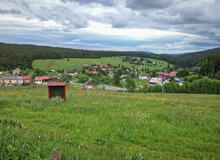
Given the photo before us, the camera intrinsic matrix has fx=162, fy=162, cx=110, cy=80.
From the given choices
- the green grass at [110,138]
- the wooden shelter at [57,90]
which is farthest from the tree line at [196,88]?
the green grass at [110,138]

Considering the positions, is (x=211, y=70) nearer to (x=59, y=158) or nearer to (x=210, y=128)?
(x=210, y=128)

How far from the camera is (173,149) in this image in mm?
6027

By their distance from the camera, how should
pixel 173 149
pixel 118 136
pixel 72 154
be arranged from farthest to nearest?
pixel 118 136
pixel 173 149
pixel 72 154

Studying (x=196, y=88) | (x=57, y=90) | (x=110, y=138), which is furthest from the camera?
(x=196, y=88)

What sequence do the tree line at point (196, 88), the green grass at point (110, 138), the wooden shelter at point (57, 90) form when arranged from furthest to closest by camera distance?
the tree line at point (196, 88)
the wooden shelter at point (57, 90)
the green grass at point (110, 138)

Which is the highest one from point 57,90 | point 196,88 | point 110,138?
point 57,90

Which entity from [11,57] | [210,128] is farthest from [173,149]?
[11,57]

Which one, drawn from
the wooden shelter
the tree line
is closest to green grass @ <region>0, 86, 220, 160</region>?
the wooden shelter

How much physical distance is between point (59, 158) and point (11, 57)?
18753 centimetres

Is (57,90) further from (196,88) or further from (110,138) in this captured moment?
(196,88)

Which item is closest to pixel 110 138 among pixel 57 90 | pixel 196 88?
pixel 57 90

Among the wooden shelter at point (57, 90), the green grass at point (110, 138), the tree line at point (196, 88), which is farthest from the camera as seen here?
the tree line at point (196, 88)

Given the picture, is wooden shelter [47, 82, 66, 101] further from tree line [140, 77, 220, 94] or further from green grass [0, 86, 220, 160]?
tree line [140, 77, 220, 94]

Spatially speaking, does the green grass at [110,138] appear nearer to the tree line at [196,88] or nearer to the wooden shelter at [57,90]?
the wooden shelter at [57,90]
